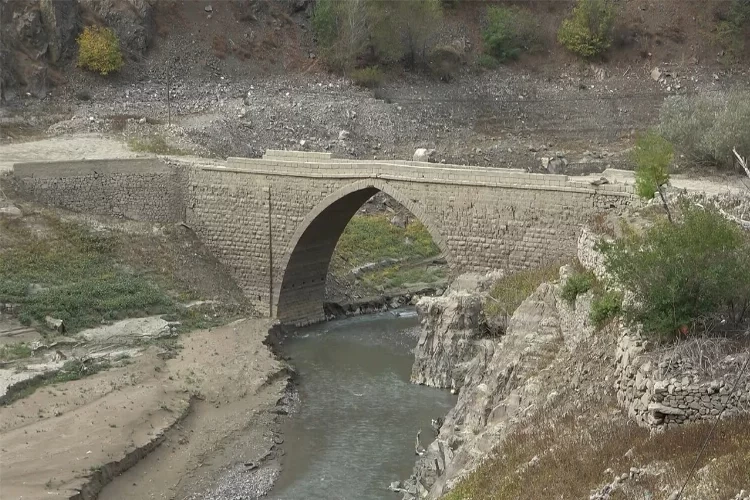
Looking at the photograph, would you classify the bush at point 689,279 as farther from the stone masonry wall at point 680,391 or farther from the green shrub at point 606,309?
the green shrub at point 606,309

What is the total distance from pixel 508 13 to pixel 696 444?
5684cm

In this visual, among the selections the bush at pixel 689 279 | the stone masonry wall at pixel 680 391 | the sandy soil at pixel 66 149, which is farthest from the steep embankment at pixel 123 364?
the stone masonry wall at pixel 680 391

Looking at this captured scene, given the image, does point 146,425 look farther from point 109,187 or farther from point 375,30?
point 375,30

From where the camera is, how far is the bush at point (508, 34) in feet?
214

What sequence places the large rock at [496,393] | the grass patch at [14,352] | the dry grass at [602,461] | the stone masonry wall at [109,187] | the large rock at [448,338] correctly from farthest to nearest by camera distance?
the stone masonry wall at [109,187] → the large rock at [448,338] → the grass patch at [14,352] → the large rock at [496,393] → the dry grass at [602,461]

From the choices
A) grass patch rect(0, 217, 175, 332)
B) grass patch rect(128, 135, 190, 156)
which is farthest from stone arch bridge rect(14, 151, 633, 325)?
grass patch rect(128, 135, 190, 156)

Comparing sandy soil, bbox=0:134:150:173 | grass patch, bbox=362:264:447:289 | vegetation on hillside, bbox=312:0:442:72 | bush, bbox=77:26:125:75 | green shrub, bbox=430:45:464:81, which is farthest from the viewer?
green shrub, bbox=430:45:464:81

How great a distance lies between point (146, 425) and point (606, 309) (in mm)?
11654

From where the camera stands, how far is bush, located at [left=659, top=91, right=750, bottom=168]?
37469 millimetres

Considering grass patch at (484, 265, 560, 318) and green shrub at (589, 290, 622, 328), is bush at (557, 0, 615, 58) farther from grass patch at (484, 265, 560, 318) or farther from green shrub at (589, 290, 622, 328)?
green shrub at (589, 290, 622, 328)

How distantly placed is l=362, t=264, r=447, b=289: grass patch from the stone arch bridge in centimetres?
331

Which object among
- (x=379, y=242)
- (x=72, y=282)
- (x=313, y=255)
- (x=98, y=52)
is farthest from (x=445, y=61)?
(x=72, y=282)

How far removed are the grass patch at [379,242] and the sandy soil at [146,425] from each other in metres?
10.4

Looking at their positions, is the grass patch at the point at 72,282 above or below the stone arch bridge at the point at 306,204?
below
